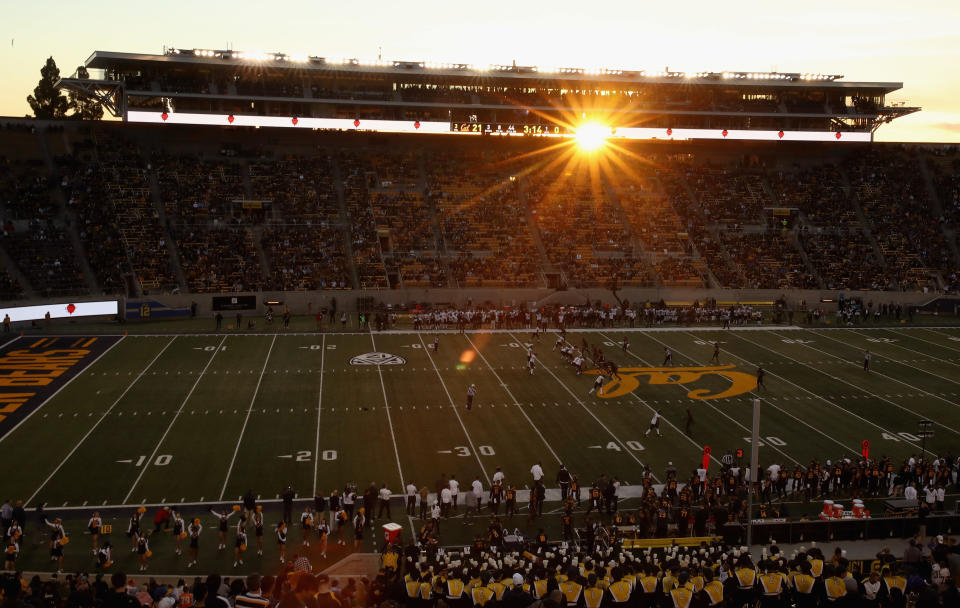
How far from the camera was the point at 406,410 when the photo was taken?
96.6 ft

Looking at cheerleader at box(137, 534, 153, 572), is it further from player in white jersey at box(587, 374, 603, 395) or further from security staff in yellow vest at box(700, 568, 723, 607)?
player in white jersey at box(587, 374, 603, 395)

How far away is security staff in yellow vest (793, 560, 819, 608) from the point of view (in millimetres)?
12344

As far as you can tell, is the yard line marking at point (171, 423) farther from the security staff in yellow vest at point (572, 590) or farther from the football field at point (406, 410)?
the security staff in yellow vest at point (572, 590)

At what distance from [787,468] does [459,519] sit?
1034 centimetres

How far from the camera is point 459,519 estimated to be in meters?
21.3

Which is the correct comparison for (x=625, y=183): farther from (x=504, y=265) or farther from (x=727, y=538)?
(x=727, y=538)

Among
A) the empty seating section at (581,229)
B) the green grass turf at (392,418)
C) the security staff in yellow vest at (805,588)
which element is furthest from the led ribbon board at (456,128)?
the security staff in yellow vest at (805,588)

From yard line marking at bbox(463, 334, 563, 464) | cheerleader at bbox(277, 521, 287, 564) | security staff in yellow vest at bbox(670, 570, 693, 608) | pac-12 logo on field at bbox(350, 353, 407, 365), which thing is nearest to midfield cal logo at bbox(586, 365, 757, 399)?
yard line marking at bbox(463, 334, 563, 464)

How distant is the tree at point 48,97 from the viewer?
7269 cm

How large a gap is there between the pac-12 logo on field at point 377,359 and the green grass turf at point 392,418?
55 cm

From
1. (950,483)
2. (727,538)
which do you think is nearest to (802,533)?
(727,538)

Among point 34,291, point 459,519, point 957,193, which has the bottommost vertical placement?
point 459,519

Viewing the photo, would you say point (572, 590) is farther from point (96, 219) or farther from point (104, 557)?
point (96, 219)

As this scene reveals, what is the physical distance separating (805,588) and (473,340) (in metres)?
29.2
